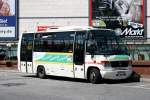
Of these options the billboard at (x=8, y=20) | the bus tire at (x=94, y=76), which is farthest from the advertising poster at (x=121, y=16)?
the bus tire at (x=94, y=76)

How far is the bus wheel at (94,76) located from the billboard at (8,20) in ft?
122

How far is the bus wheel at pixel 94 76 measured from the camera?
2423 centimetres

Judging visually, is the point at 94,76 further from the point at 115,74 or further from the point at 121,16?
the point at 121,16

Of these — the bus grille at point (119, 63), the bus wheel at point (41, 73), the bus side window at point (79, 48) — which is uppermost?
the bus side window at point (79, 48)

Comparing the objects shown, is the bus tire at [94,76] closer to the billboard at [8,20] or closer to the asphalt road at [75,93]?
the asphalt road at [75,93]

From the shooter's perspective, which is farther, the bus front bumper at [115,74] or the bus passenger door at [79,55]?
the bus passenger door at [79,55]

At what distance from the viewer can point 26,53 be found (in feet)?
98.1

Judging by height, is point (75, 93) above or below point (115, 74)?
below

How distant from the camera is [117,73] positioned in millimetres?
24219

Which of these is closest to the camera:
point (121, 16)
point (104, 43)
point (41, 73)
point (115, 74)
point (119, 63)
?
point (115, 74)

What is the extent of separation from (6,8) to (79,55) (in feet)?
123

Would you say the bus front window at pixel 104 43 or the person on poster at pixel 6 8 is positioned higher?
the person on poster at pixel 6 8

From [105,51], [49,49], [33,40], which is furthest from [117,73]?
[33,40]

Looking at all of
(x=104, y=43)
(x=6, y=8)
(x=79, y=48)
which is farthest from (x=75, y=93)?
(x=6, y=8)
